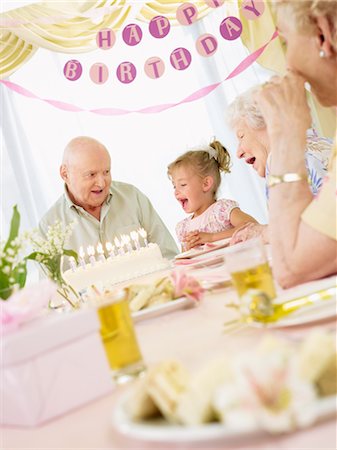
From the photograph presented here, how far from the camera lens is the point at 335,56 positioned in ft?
4.97

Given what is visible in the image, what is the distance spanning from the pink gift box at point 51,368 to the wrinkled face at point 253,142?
266 centimetres

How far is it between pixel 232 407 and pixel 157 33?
185 inches

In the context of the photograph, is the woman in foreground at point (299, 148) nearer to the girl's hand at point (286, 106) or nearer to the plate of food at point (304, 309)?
the girl's hand at point (286, 106)

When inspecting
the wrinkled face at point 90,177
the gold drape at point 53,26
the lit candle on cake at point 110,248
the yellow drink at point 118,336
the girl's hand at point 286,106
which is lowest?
the yellow drink at point 118,336

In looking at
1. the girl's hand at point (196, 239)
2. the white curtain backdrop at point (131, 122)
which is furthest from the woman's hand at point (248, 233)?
the white curtain backdrop at point (131, 122)

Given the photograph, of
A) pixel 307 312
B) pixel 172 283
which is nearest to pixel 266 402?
pixel 307 312

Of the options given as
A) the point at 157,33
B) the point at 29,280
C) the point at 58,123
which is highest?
the point at 157,33

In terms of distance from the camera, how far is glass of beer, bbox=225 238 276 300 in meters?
1.33

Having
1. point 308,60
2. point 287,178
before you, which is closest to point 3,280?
point 287,178

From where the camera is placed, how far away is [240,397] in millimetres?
544

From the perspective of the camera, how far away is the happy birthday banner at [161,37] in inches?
194

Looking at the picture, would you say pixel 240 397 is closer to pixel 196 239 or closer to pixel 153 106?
pixel 196 239

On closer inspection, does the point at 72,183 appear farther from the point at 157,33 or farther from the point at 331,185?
the point at 331,185

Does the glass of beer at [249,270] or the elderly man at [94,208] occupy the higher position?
the elderly man at [94,208]
